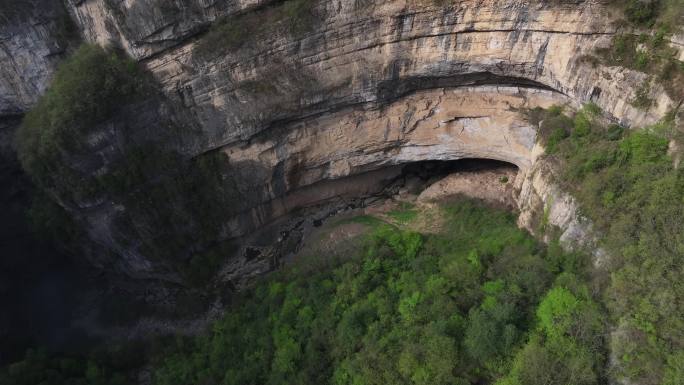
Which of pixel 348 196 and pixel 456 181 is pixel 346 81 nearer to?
pixel 348 196

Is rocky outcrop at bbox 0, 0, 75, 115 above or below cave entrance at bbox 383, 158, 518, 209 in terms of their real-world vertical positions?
above

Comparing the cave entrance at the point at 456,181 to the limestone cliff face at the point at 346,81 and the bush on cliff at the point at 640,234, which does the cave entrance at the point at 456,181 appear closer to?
the limestone cliff face at the point at 346,81

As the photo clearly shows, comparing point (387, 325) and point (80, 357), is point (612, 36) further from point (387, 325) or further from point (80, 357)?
point (80, 357)

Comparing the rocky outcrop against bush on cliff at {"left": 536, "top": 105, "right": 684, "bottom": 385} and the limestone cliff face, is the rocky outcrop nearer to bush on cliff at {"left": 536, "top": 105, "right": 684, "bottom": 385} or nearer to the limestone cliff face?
the limestone cliff face

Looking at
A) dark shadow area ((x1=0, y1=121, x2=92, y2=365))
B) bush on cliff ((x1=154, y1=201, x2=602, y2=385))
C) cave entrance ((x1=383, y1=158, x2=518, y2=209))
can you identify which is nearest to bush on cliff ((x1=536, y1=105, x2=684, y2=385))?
bush on cliff ((x1=154, y1=201, x2=602, y2=385))

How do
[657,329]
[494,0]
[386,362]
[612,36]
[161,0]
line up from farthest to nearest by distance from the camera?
[161,0]
[494,0]
[612,36]
[386,362]
[657,329]

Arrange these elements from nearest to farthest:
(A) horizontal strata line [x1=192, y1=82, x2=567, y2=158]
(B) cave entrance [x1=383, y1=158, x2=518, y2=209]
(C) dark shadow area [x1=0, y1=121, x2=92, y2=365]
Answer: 1. (A) horizontal strata line [x1=192, y1=82, x2=567, y2=158]
2. (B) cave entrance [x1=383, y1=158, x2=518, y2=209]
3. (C) dark shadow area [x1=0, y1=121, x2=92, y2=365]

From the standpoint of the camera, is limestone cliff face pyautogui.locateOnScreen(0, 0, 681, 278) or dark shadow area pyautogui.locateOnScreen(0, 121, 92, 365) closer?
limestone cliff face pyautogui.locateOnScreen(0, 0, 681, 278)

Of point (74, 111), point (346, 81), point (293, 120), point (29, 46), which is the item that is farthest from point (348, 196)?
point (29, 46)

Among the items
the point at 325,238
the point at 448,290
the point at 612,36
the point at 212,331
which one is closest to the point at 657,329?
the point at 448,290
